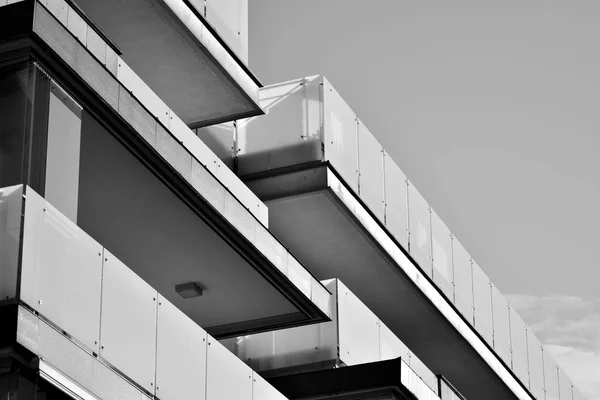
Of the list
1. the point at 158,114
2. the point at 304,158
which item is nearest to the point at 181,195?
the point at 158,114

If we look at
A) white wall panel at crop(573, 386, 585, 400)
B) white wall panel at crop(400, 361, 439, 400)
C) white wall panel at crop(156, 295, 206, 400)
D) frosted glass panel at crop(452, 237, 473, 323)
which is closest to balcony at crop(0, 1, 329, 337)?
white wall panel at crop(156, 295, 206, 400)

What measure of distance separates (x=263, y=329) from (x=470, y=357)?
837 centimetres

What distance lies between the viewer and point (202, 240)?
58.6ft

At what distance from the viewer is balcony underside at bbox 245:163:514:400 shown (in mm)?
21469

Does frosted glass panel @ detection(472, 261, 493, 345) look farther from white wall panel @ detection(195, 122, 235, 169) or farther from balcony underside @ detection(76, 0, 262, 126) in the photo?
balcony underside @ detection(76, 0, 262, 126)

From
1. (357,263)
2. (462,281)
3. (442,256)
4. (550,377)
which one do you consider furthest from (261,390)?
(550,377)

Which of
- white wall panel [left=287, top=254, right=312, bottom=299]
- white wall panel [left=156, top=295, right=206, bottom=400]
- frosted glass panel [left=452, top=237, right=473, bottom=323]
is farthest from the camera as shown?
frosted glass panel [left=452, top=237, right=473, bottom=323]

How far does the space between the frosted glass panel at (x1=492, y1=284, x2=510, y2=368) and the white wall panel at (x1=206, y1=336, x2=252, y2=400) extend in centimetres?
1294

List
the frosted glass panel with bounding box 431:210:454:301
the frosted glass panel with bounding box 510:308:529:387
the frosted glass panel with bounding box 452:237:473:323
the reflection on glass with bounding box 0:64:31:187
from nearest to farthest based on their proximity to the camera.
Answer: the reflection on glass with bounding box 0:64:31:187, the frosted glass panel with bounding box 431:210:454:301, the frosted glass panel with bounding box 452:237:473:323, the frosted glass panel with bounding box 510:308:529:387

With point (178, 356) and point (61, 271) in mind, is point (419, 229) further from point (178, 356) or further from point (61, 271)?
point (61, 271)

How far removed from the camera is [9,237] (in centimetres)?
1170

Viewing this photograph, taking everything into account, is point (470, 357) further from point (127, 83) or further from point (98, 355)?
point (98, 355)

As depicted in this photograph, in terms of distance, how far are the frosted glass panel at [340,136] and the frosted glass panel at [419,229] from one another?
254 cm

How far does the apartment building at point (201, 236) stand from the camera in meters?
12.3
